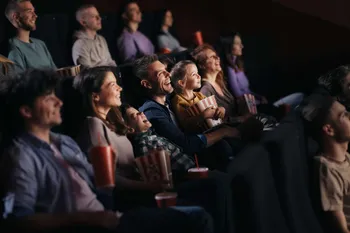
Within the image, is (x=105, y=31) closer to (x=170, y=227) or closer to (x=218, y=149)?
(x=218, y=149)

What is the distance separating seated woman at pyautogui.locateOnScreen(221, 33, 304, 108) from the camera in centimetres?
328

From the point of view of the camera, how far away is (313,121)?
2.56 meters

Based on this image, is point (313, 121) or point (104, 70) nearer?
point (104, 70)

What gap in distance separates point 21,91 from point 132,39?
6.36ft

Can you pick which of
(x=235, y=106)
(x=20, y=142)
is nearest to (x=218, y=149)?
(x=235, y=106)

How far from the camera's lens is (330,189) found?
2.45 meters

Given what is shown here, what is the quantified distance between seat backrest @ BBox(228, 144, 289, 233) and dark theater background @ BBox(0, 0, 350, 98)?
157cm

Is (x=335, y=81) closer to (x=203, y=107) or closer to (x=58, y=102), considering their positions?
(x=203, y=107)

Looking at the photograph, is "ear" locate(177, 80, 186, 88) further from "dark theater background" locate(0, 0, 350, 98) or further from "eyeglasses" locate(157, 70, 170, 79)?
"dark theater background" locate(0, 0, 350, 98)

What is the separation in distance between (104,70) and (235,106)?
108cm

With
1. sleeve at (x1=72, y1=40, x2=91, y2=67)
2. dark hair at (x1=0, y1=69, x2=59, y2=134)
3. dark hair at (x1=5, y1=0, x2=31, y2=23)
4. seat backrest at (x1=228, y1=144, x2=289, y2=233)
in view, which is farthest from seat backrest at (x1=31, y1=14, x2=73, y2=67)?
seat backrest at (x1=228, y1=144, x2=289, y2=233)

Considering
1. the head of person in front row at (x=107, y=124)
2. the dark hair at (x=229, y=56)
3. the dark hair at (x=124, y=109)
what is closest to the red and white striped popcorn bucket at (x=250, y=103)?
the dark hair at (x=229, y=56)

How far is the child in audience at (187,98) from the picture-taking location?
8.19 ft

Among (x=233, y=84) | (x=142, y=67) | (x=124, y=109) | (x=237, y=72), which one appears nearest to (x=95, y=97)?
(x=124, y=109)
